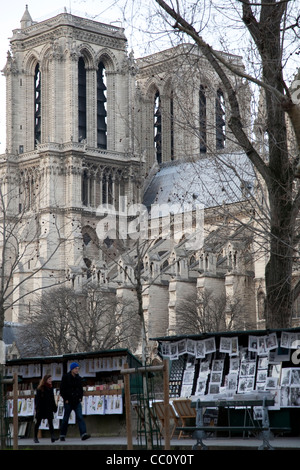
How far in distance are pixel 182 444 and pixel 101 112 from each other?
237ft

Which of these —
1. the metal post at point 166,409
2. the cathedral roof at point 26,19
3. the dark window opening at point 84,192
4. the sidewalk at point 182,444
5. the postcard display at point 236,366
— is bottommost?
the sidewalk at point 182,444

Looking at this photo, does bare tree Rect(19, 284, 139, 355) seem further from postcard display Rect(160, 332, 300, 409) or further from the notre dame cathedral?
postcard display Rect(160, 332, 300, 409)

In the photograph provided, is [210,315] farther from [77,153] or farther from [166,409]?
[166,409]

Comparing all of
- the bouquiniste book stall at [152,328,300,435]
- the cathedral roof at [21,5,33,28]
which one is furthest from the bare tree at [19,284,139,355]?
the bouquiniste book stall at [152,328,300,435]

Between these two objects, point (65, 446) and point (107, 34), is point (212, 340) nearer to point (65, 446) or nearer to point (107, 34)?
point (65, 446)

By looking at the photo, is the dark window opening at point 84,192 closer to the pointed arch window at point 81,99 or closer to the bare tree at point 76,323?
the pointed arch window at point 81,99

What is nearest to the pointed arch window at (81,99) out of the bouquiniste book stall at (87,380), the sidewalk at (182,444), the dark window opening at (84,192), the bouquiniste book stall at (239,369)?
the dark window opening at (84,192)

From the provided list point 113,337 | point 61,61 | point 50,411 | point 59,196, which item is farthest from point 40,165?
point 50,411

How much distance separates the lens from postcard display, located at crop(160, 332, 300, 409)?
17.5 metres

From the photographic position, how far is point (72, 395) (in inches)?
761

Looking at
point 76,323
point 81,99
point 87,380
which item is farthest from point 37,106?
point 87,380

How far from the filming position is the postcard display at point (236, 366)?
17.5 metres

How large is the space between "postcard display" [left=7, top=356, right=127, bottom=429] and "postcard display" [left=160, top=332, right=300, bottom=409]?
1258 mm

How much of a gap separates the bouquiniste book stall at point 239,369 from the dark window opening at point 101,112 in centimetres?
6896
